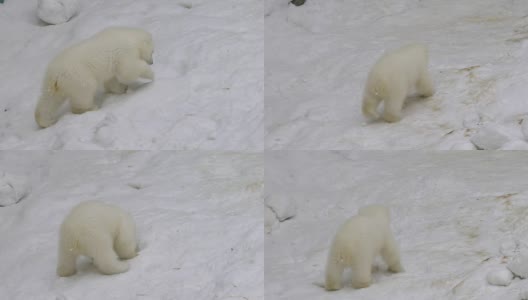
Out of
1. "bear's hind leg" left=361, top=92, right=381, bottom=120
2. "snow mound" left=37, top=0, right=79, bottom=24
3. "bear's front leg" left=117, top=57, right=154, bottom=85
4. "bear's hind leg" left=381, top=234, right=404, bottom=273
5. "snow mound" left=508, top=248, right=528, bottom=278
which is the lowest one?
"snow mound" left=37, top=0, right=79, bottom=24

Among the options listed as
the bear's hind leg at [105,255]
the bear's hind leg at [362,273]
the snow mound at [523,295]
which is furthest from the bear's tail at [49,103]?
the snow mound at [523,295]

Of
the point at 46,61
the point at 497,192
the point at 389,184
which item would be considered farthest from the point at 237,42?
the point at 497,192

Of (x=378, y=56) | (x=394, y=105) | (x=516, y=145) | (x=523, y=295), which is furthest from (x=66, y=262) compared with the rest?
(x=378, y=56)

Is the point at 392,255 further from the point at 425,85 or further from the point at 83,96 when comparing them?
the point at 83,96

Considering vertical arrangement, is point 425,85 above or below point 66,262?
above

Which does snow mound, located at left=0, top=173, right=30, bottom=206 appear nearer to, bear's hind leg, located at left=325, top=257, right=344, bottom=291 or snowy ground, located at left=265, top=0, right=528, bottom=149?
snowy ground, located at left=265, top=0, right=528, bottom=149

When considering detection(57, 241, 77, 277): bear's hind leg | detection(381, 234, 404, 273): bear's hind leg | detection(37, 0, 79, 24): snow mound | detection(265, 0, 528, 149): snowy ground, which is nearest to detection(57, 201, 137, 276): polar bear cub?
detection(57, 241, 77, 277): bear's hind leg

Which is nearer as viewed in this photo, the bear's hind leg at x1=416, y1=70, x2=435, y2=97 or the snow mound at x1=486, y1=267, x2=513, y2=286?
the snow mound at x1=486, y1=267, x2=513, y2=286
